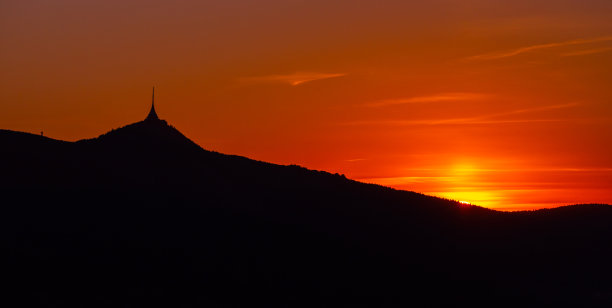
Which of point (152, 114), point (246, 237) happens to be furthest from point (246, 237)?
point (152, 114)

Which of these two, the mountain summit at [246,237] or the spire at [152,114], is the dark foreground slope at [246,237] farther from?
the spire at [152,114]

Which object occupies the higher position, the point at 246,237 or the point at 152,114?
the point at 152,114

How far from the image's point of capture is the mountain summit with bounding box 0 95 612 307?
55.4 meters

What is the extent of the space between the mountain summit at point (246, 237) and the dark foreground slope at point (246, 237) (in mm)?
171

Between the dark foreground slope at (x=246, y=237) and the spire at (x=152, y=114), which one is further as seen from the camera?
the spire at (x=152, y=114)

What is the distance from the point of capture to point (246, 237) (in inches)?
2559

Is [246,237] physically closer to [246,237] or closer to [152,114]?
[246,237]

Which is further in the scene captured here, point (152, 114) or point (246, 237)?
point (152, 114)

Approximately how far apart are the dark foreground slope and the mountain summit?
17 cm

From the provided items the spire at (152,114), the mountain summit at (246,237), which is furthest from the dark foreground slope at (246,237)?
the spire at (152,114)

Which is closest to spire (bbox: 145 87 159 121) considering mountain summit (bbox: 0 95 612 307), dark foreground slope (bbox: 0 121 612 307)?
mountain summit (bbox: 0 95 612 307)

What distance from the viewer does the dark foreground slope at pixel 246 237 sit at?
55406 mm

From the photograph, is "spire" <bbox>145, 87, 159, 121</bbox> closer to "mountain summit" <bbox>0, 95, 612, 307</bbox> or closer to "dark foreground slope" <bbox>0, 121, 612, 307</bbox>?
"mountain summit" <bbox>0, 95, 612, 307</bbox>

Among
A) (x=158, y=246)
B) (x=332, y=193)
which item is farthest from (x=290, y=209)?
(x=158, y=246)
